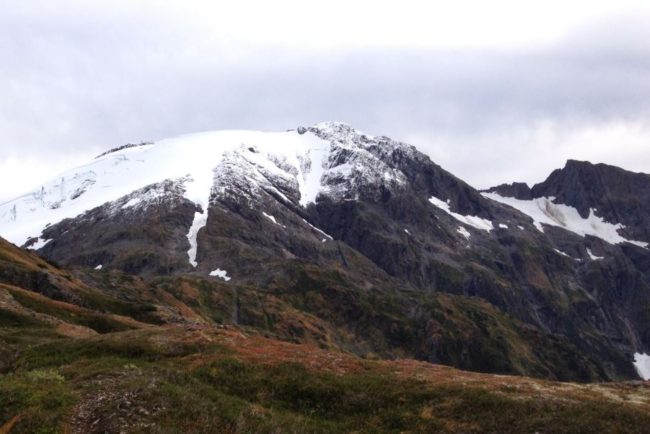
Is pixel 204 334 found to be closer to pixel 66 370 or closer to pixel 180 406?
pixel 66 370

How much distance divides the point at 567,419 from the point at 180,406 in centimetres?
1876

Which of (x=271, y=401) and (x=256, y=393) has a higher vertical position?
(x=256, y=393)

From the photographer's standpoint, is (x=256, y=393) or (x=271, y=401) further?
(x=256, y=393)

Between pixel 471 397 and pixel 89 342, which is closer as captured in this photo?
pixel 471 397

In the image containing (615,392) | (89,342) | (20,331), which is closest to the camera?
(615,392)

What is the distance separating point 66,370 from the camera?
131 ft

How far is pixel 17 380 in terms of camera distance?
111ft

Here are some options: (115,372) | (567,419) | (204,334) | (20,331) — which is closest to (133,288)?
(20,331)

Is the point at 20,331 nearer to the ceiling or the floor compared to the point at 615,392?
nearer to the ceiling

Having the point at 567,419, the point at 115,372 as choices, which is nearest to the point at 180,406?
the point at 115,372

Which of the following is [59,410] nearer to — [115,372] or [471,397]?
[115,372]

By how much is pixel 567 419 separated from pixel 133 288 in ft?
548

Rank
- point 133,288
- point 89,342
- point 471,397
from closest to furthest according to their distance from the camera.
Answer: point 471,397 → point 89,342 → point 133,288

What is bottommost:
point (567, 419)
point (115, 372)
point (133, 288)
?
point (567, 419)
